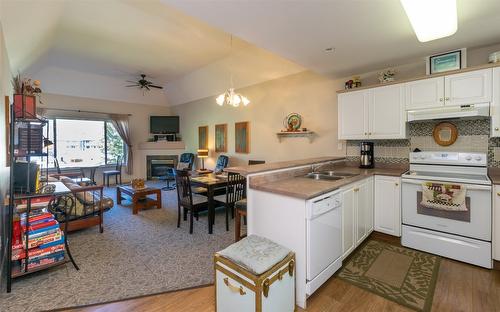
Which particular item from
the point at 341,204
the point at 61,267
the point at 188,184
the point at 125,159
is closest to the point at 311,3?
the point at 341,204

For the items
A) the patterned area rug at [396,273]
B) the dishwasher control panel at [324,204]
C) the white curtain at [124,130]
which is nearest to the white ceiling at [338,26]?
the dishwasher control panel at [324,204]

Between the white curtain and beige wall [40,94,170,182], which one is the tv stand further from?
the white curtain

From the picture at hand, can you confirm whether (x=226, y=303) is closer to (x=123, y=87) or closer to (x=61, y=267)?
(x=61, y=267)

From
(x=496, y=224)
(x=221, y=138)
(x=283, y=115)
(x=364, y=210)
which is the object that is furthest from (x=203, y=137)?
(x=496, y=224)

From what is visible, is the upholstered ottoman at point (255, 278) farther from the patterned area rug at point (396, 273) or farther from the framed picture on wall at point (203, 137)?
the framed picture on wall at point (203, 137)

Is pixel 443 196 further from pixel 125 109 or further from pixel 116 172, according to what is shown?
pixel 125 109

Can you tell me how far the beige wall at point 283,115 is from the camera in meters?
4.30

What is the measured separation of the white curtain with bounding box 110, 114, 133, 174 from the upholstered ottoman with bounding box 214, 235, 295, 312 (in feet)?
22.8

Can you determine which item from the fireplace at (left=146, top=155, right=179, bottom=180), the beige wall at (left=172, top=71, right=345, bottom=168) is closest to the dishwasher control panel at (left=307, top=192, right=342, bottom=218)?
the beige wall at (left=172, top=71, right=345, bottom=168)

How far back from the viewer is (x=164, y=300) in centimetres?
192

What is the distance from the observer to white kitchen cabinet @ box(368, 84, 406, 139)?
3.01 metres

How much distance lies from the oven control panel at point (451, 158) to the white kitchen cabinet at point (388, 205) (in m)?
0.51

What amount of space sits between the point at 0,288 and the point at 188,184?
2.06 m

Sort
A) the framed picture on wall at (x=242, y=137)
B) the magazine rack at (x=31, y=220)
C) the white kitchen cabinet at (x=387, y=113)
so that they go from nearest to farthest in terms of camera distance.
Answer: the magazine rack at (x=31, y=220)
the white kitchen cabinet at (x=387, y=113)
the framed picture on wall at (x=242, y=137)
